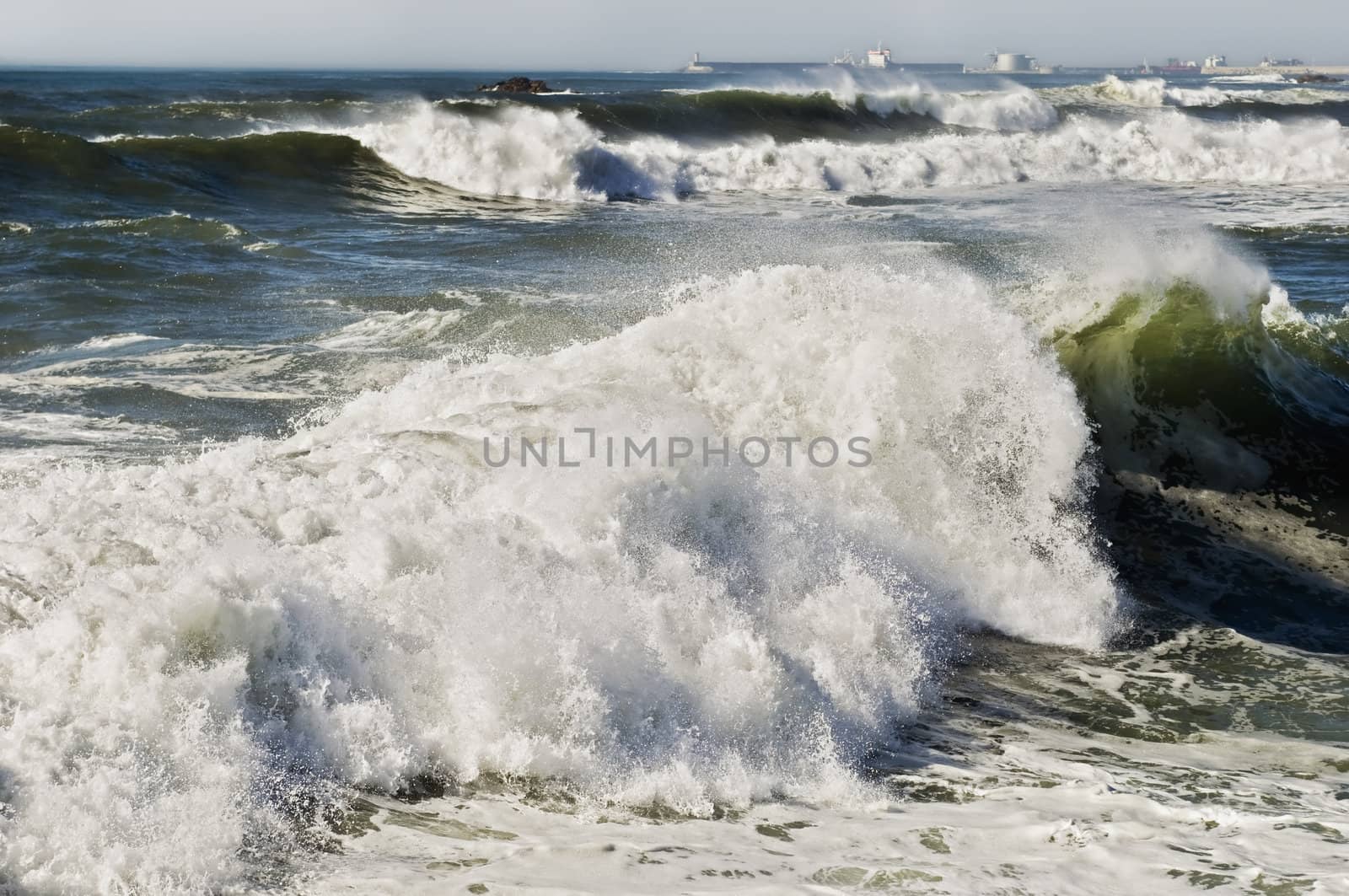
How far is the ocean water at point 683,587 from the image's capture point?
368 centimetres

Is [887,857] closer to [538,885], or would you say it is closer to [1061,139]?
[538,885]

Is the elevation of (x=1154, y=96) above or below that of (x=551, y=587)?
above

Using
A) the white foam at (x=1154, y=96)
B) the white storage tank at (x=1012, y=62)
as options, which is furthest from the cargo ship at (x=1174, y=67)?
the white foam at (x=1154, y=96)

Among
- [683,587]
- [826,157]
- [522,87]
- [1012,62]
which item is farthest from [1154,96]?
[1012,62]

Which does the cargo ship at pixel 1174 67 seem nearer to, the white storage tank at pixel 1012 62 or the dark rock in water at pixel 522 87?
the white storage tank at pixel 1012 62

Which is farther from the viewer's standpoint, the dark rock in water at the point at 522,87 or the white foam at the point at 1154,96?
the dark rock in water at the point at 522,87

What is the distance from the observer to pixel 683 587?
505cm

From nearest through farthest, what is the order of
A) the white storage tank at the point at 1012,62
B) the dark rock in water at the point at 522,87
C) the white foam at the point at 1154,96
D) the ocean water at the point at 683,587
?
the ocean water at the point at 683,587
the white foam at the point at 1154,96
the dark rock in water at the point at 522,87
the white storage tank at the point at 1012,62

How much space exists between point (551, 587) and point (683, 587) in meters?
0.60

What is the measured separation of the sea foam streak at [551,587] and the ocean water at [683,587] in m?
0.02

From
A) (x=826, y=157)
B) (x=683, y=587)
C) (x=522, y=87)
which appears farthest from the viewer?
(x=522, y=87)

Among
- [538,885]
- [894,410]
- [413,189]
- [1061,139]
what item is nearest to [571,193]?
[413,189]

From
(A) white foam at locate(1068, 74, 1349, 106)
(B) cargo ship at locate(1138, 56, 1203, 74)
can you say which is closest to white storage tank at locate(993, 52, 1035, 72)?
(B) cargo ship at locate(1138, 56, 1203, 74)

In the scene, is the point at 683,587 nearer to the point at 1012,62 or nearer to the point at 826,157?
the point at 826,157
